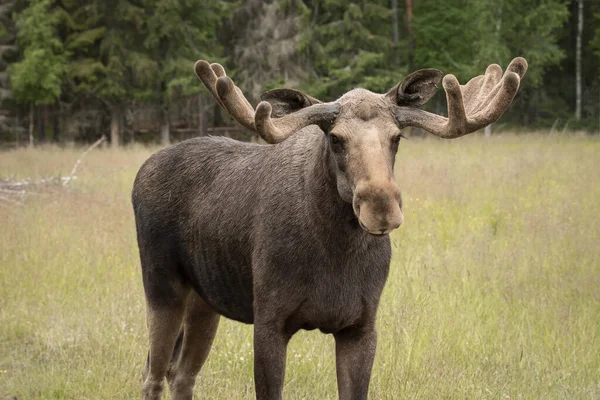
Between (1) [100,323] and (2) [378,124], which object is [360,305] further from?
(1) [100,323]

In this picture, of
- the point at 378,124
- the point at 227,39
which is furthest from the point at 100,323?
the point at 227,39

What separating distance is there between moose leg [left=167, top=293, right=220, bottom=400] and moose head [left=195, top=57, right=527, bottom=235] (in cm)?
187

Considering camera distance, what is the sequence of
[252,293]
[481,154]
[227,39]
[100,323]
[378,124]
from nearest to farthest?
[378,124]
[252,293]
[100,323]
[481,154]
[227,39]

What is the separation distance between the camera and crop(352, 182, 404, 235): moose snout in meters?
3.21

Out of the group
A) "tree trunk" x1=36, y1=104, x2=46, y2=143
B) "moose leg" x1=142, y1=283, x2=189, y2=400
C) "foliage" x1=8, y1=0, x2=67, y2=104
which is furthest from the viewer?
"tree trunk" x1=36, y1=104, x2=46, y2=143

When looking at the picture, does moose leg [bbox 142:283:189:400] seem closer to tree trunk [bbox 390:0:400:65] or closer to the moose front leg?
the moose front leg

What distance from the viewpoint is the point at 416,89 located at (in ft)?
12.8

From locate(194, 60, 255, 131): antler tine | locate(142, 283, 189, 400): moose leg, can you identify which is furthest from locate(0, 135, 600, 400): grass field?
locate(194, 60, 255, 131): antler tine

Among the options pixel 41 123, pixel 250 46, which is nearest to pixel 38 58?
pixel 41 123

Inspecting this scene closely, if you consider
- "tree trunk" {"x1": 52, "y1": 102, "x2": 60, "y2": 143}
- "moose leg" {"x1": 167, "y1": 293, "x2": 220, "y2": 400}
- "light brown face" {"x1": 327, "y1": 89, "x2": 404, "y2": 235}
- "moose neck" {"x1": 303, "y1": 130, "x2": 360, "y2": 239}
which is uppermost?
"light brown face" {"x1": 327, "y1": 89, "x2": 404, "y2": 235}

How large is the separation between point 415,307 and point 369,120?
11.1 ft

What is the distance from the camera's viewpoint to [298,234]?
3986 millimetres

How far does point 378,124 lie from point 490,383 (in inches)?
109

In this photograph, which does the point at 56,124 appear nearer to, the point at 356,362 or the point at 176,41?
the point at 176,41
